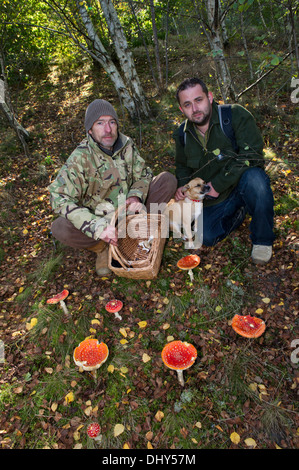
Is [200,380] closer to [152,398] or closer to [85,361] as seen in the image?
[152,398]

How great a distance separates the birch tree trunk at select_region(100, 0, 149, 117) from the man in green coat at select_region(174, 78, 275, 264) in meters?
3.87

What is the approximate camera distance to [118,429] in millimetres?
2977

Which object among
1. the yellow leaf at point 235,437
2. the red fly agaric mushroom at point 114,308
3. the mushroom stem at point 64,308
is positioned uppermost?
the red fly agaric mushroom at point 114,308

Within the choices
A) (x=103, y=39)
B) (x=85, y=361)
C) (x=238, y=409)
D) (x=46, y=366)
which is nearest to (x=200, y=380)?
(x=238, y=409)

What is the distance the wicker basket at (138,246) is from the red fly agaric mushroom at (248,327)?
4.32 ft

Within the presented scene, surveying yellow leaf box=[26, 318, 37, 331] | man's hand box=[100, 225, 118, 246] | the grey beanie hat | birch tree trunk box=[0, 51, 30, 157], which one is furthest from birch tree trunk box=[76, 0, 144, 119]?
yellow leaf box=[26, 318, 37, 331]

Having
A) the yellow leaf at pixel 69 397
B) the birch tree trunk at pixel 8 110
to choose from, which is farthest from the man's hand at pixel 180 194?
the birch tree trunk at pixel 8 110

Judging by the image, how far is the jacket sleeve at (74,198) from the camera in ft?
13.1

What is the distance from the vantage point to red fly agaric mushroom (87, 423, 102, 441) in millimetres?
2834

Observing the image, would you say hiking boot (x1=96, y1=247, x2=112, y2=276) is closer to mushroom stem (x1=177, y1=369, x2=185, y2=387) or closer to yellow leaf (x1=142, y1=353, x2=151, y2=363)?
yellow leaf (x1=142, y1=353, x2=151, y2=363)

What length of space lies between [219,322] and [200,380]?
2.67 feet

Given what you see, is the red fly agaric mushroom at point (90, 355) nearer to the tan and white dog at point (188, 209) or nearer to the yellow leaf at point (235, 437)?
the yellow leaf at point (235, 437)

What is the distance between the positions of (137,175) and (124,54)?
4.32 metres
